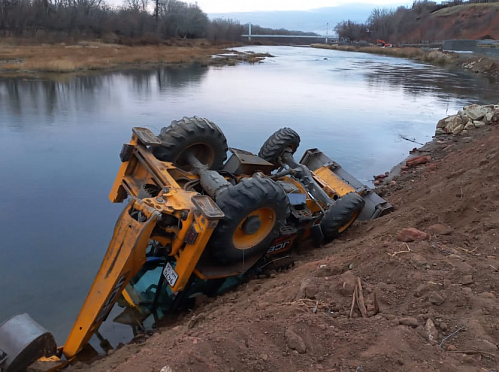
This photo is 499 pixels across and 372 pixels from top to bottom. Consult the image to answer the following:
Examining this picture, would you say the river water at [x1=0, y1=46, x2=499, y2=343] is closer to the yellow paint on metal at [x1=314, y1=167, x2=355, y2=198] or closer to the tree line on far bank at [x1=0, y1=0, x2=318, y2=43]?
the yellow paint on metal at [x1=314, y1=167, x2=355, y2=198]

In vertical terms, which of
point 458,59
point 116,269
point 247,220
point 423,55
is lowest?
point 116,269

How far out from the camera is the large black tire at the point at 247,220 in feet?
14.5

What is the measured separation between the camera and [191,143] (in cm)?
578

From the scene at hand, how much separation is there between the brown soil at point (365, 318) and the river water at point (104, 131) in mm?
2062

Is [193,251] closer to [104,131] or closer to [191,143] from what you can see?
Result: [191,143]

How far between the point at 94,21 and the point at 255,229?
58.5m

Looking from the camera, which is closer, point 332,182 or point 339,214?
point 339,214

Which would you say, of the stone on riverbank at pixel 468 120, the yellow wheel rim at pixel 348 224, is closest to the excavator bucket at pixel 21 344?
the yellow wheel rim at pixel 348 224

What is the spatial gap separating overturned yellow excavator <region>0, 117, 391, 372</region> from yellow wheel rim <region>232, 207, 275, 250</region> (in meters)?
0.01

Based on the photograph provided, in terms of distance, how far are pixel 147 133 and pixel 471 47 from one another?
183 feet

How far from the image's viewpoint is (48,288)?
5.52m

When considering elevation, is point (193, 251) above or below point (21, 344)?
above

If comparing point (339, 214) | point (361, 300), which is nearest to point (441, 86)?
point (339, 214)

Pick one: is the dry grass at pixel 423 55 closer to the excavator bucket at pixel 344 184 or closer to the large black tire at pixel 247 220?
the excavator bucket at pixel 344 184
